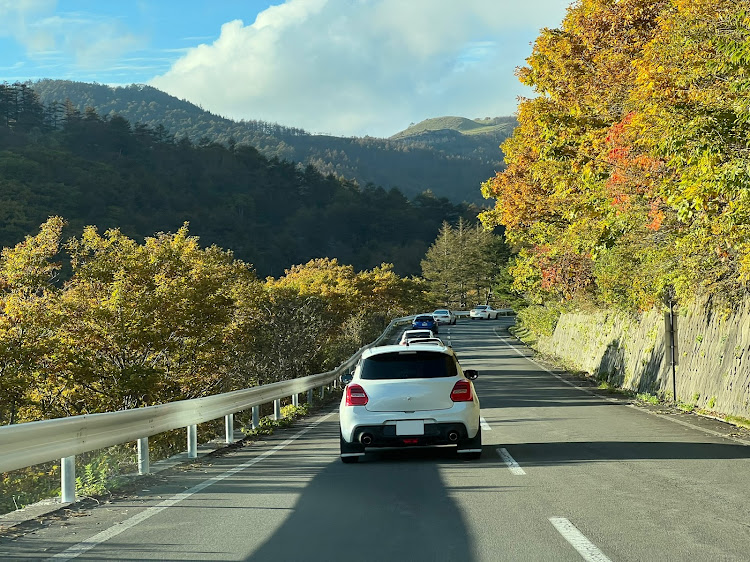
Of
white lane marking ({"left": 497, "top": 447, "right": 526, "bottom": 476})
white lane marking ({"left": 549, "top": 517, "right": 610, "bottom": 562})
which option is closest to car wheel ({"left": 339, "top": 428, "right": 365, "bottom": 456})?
white lane marking ({"left": 497, "top": 447, "right": 526, "bottom": 476})

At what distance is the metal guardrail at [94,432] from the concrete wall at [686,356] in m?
9.38

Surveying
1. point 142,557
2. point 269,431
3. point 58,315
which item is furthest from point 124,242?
point 142,557

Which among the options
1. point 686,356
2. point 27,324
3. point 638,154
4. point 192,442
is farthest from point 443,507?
point 27,324

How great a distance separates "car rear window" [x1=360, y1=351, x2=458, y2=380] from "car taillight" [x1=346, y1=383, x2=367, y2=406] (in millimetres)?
237

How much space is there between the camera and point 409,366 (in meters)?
11.5

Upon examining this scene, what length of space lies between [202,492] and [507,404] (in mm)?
12231

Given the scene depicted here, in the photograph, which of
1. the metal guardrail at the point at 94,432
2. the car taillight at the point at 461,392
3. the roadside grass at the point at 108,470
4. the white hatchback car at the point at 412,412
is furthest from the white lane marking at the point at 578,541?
the roadside grass at the point at 108,470

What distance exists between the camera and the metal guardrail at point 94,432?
24.2 feet

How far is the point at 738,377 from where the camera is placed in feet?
52.4

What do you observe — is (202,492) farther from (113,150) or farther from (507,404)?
(113,150)

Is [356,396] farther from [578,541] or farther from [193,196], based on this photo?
[193,196]

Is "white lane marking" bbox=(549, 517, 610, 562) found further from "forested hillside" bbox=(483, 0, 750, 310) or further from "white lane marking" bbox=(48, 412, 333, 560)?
"forested hillside" bbox=(483, 0, 750, 310)

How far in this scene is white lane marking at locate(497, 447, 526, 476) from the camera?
9.86 meters

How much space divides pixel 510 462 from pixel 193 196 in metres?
117
